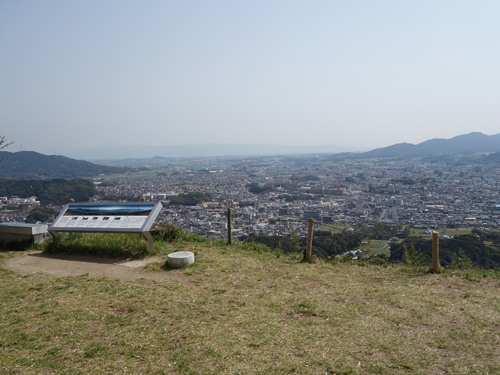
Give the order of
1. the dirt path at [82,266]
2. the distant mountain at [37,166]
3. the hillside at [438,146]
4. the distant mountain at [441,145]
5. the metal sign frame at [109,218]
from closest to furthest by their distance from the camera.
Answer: the dirt path at [82,266] < the metal sign frame at [109,218] < the distant mountain at [37,166] < the hillside at [438,146] < the distant mountain at [441,145]

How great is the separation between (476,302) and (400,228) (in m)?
14.4

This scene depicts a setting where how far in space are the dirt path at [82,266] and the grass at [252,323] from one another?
0.31 m

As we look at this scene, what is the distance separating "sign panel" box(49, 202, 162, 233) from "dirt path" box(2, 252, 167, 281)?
0.69m

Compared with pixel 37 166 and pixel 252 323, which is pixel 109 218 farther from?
pixel 37 166

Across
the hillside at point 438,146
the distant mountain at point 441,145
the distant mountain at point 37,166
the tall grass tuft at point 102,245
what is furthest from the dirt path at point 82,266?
the distant mountain at point 441,145

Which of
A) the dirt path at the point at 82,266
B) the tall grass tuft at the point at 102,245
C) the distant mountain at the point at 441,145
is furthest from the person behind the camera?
the distant mountain at the point at 441,145

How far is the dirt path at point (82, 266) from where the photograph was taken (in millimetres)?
7828

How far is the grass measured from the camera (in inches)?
168

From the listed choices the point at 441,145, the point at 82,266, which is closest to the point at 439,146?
the point at 441,145

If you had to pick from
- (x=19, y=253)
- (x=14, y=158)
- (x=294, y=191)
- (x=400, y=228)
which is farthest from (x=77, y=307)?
(x=14, y=158)

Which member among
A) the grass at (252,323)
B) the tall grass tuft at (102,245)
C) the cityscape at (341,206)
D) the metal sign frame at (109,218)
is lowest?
the cityscape at (341,206)

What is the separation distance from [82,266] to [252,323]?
4819mm

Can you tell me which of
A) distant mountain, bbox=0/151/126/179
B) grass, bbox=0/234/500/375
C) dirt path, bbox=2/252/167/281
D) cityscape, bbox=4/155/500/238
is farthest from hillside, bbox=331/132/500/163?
dirt path, bbox=2/252/167/281

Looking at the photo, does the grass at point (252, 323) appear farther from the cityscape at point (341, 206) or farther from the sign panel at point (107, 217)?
the cityscape at point (341, 206)
